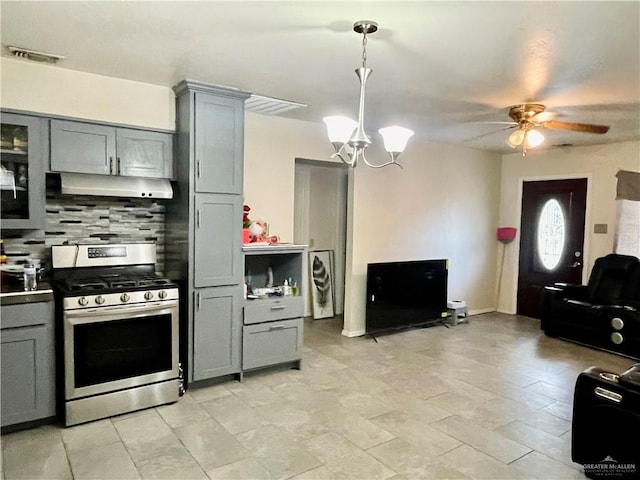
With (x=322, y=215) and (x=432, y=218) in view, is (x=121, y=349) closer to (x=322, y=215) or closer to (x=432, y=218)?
(x=322, y=215)

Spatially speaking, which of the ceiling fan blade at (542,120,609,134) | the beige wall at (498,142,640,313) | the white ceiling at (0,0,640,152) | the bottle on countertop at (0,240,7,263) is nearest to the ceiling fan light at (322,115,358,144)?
the white ceiling at (0,0,640,152)

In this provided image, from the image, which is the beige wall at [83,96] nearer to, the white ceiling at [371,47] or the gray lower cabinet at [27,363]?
the white ceiling at [371,47]

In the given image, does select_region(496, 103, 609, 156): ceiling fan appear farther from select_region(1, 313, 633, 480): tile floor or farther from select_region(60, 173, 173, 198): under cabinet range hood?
select_region(60, 173, 173, 198): under cabinet range hood

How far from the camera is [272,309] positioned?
3.87 m

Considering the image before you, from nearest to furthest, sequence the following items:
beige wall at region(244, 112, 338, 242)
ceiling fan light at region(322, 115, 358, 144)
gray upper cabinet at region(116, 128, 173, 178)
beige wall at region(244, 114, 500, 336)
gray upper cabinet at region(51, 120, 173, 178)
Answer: ceiling fan light at region(322, 115, 358, 144) < gray upper cabinet at region(51, 120, 173, 178) < gray upper cabinet at region(116, 128, 173, 178) < beige wall at region(244, 112, 338, 242) < beige wall at region(244, 114, 500, 336)

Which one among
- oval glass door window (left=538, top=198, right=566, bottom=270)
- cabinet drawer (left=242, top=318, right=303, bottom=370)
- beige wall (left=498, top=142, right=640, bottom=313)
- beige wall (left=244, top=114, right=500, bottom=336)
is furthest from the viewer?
oval glass door window (left=538, top=198, right=566, bottom=270)

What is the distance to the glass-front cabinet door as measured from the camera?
117 inches

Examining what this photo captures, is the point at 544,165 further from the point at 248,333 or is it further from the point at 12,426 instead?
the point at 12,426

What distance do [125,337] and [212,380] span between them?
33.9 inches

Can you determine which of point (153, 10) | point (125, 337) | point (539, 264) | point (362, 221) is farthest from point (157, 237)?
point (539, 264)

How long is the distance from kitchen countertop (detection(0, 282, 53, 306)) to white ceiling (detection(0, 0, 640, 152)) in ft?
5.05

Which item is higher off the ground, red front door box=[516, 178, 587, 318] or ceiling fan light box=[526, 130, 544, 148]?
ceiling fan light box=[526, 130, 544, 148]

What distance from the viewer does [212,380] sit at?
3670mm

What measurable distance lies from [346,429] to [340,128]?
1.96 metres
